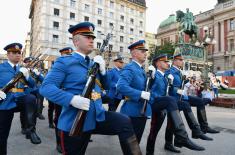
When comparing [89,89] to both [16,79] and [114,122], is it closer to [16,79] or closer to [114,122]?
[114,122]

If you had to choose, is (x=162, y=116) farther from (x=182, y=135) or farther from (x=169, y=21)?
(x=169, y=21)

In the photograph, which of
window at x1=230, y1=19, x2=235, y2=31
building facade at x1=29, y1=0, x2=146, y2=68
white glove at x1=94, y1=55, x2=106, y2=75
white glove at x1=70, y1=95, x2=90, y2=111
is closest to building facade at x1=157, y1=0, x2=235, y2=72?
window at x1=230, y1=19, x2=235, y2=31

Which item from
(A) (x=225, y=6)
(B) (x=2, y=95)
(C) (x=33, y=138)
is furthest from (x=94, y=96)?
(A) (x=225, y=6)

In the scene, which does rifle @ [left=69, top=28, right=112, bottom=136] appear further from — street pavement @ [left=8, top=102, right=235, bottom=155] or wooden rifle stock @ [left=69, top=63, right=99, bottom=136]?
street pavement @ [left=8, top=102, right=235, bottom=155]

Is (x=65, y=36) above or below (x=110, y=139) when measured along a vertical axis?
above

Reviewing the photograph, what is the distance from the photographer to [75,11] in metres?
51.0

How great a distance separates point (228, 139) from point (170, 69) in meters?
2.71

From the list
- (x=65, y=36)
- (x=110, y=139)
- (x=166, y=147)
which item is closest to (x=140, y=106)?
(x=166, y=147)

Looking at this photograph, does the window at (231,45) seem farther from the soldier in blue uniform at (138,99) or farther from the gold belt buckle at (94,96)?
the gold belt buckle at (94,96)

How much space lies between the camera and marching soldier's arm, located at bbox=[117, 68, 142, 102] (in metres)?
3.79

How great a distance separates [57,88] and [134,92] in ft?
4.48

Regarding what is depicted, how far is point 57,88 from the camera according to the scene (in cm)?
274

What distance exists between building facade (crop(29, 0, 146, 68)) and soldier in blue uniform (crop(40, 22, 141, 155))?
39569 mm

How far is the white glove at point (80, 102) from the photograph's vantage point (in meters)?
2.62
